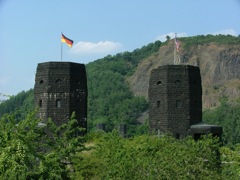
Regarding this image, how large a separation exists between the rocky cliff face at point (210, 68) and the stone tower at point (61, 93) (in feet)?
346

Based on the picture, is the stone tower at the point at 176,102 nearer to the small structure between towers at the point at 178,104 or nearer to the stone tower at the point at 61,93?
the small structure between towers at the point at 178,104

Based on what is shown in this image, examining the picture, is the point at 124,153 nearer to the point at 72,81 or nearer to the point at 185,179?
the point at 185,179

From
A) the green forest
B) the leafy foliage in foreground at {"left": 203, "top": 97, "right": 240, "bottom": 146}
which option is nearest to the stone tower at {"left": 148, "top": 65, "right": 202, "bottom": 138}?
the green forest

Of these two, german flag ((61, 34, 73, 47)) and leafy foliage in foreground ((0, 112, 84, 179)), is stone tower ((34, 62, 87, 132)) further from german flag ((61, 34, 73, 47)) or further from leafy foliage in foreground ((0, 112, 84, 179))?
leafy foliage in foreground ((0, 112, 84, 179))

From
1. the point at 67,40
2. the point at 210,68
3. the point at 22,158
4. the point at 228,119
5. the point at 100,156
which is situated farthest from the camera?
the point at 210,68

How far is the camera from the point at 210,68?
15850 centimetres

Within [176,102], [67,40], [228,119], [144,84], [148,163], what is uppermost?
[144,84]

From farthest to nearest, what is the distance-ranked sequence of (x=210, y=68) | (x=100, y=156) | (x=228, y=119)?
(x=210, y=68) → (x=228, y=119) → (x=100, y=156)

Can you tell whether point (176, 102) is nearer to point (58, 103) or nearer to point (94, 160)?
point (58, 103)

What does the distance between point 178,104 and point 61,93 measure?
8.89 metres

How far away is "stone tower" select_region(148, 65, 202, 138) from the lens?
1656 inches

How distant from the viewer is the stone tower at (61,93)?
40281mm

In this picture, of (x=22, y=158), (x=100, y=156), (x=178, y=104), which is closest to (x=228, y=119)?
(x=178, y=104)

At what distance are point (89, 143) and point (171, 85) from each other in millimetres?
7933
